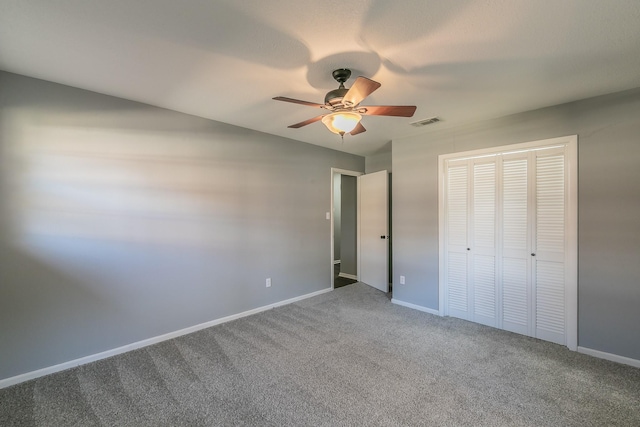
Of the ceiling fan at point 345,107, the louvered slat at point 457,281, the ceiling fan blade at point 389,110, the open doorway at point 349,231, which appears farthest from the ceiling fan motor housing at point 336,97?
the open doorway at point 349,231

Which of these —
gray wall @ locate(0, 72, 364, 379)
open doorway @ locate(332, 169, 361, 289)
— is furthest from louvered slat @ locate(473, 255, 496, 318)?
gray wall @ locate(0, 72, 364, 379)


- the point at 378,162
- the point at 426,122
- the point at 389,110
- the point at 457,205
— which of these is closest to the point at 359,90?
the point at 389,110

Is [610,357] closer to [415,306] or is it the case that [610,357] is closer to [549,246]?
[549,246]

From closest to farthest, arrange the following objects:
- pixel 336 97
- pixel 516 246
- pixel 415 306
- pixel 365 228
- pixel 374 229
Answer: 1. pixel 336 97
2. pixel 516 246
3. pixel 415 306
4. pixel 374 229
5. pixel 365 228

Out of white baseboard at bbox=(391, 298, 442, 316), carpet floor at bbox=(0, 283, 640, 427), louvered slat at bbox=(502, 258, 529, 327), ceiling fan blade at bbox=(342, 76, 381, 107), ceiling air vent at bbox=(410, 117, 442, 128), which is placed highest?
ceiling air vent at bbox=(410, 117, 442, 128)

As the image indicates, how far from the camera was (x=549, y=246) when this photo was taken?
282cm

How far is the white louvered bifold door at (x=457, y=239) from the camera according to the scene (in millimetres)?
3396

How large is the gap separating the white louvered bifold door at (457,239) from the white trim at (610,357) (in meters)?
1.04

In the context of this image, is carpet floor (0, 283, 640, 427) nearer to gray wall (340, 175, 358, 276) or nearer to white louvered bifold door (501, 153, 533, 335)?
white louvered bifold door (501, 153, 533, 335)

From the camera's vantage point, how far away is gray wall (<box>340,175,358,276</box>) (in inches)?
217

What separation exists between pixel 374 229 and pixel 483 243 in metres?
1.87

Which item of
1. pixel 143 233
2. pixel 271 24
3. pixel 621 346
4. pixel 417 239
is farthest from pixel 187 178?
pixel 621 346

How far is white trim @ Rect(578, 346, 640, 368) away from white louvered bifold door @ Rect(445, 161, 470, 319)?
3.41ft

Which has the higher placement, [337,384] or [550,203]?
[550,203]
